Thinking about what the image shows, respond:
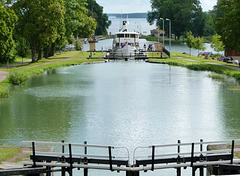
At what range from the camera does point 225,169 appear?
15.0 metres

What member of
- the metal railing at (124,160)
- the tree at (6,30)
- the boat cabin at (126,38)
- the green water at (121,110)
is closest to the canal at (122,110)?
the green water at (121,110)

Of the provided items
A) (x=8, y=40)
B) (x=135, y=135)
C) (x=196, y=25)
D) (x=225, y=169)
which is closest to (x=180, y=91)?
(x=135, y=135)

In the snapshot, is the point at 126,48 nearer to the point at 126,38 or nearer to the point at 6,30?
the point at 126,38

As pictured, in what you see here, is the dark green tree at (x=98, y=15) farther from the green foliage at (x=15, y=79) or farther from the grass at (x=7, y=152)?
the grass at (x=7, y=152)

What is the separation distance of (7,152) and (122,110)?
641 inches

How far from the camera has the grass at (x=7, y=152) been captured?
1656 centimetres

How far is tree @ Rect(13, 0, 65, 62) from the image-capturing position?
66250 mm

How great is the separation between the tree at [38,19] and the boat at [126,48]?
17.3 metres

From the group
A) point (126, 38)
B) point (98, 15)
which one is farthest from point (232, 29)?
point (98, 15)

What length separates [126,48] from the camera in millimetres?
82812

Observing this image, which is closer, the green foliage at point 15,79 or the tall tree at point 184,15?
the green foliage at point 15,79

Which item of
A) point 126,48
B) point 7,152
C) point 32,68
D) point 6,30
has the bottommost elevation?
point 7,152

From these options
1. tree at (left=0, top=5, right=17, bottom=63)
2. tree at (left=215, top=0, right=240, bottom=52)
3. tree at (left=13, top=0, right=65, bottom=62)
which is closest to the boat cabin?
tree at (left=13, top=0, right=65, bottom=62)

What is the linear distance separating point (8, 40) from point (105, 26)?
125m
